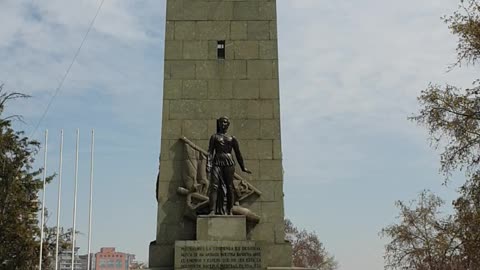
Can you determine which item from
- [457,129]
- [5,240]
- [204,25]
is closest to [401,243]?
[457,129]

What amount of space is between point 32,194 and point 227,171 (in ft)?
58.5

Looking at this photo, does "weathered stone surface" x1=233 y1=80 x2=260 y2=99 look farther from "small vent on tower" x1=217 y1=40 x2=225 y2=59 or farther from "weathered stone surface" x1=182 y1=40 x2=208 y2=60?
"weathered stone surface" x1=182 y1=40 x2=208 y2=60

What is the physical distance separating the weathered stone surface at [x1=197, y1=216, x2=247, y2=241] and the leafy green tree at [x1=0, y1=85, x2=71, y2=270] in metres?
15.9

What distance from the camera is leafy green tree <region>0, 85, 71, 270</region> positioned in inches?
1035

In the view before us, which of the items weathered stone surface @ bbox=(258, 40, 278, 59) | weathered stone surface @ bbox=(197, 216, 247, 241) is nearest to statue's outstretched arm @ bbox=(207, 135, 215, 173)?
weathered stone surface @ bbox=(197, 216, 247, 241)

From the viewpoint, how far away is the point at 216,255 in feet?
40.5

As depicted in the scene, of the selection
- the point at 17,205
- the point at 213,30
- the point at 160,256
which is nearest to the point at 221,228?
the point at 160,256

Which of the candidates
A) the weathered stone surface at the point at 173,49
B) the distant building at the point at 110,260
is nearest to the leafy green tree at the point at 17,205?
the weathered stone surface at the point at 173,49

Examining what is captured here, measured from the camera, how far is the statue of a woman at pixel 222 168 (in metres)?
12.9

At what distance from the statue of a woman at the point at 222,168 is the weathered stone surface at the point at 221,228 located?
8.7 inches

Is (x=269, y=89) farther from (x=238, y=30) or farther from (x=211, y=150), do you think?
(x=211, y=150)

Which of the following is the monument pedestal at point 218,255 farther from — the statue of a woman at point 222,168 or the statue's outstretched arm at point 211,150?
the statue's outstretched arm at point 211,150

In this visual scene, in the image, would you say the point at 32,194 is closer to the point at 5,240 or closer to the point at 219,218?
the point at 5,240

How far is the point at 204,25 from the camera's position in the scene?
15.0m
